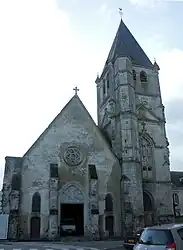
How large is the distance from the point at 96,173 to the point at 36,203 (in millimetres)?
6178

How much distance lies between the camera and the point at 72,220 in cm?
2769

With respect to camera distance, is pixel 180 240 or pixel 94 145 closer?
pixel 180 240

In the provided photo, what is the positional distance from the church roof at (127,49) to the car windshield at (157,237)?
93.5 feet

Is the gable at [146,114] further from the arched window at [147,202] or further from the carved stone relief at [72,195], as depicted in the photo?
the carved stone relief at [72,195]

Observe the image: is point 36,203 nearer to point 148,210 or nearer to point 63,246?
point 63,246

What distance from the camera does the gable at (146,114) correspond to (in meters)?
33.2

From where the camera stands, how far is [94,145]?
28.9 metres

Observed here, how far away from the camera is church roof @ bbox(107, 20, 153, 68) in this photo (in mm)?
35959

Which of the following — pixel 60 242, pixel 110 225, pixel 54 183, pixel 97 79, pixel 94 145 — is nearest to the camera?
pixel 60 242

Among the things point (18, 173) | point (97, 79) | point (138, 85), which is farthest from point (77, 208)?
point (97, 79)

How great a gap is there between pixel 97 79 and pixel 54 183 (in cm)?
1994

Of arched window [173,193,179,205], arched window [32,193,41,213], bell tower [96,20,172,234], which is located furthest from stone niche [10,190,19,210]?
arched window [173,193,179,205]

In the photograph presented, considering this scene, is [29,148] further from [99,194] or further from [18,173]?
[99,194]

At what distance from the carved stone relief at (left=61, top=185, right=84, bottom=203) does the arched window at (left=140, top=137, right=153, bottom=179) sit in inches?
312
